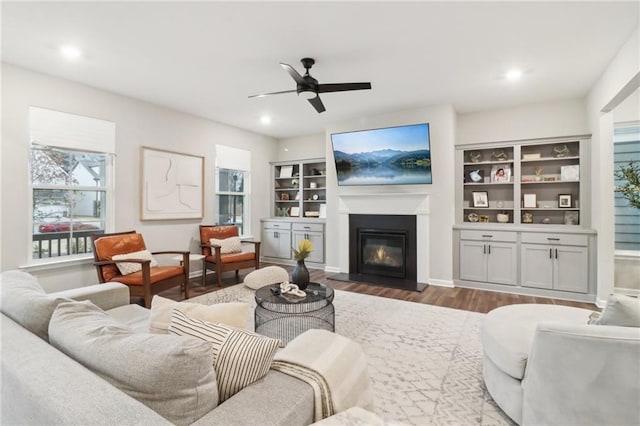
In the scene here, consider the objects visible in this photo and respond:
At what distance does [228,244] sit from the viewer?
5.09m

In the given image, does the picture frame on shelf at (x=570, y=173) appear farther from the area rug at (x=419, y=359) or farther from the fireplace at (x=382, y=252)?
the area rug at (x=419, y=359)

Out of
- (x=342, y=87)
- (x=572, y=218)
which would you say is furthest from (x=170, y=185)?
(x=572, y=218)

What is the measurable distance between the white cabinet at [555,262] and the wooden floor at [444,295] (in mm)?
223

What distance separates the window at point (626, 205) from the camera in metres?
4.04

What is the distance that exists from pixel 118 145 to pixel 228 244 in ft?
6.79

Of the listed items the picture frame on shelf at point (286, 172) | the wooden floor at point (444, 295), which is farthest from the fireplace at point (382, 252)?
the picture frame on shelf at point (286, 172)

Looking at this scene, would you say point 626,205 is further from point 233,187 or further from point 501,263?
point 233,187

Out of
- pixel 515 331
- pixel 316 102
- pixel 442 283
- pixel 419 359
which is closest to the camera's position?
pixel 515 331

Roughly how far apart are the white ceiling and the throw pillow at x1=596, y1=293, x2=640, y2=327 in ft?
7.00

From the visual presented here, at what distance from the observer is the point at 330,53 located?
3049 mm

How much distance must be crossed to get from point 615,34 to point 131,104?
212 inches

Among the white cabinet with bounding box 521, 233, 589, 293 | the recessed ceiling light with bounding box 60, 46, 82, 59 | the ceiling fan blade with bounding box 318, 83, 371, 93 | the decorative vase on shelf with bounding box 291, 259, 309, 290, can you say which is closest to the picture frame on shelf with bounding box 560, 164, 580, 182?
the white cabinet with bounding box 521, 233, 589, 293

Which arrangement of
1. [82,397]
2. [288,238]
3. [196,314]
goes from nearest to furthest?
[82,397]
[196,314]
[288,238]

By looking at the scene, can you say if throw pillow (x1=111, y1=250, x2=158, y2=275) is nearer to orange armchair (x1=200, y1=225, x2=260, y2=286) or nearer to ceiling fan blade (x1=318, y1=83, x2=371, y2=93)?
orange armchair (x1=200, y1=225, x2=260, y2=286)
